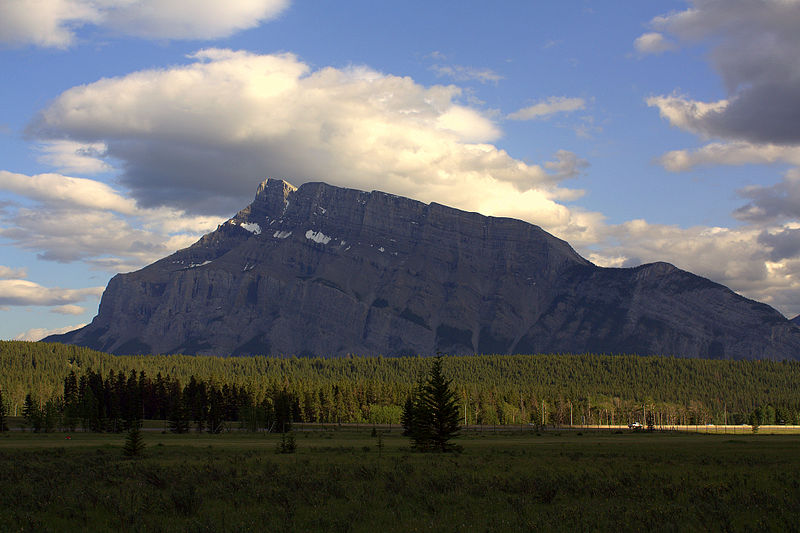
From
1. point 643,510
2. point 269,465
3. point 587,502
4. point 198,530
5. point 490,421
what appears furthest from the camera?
point 490,421

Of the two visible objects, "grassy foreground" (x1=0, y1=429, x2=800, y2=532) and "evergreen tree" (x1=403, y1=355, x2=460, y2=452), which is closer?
"grassy foreground" (x1=0, y1=429, x2=800, y2=532)

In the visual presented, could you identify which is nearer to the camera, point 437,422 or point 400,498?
point 400,498

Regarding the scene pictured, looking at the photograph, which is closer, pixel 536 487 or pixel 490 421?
pixel 536 487

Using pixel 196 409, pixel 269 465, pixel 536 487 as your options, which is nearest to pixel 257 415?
pixel 196 409

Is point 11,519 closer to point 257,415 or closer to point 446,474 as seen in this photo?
point 446,474

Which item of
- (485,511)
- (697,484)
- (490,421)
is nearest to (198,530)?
(485,511)

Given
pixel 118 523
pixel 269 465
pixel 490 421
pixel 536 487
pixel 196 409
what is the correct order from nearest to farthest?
pixel 118 523, pixel 536 487, pixel 269 465, pixel 196 409, pixel 490 421

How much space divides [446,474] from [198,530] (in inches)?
718

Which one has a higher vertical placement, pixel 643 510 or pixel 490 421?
pixel 643 510

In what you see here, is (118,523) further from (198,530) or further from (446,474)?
(446,474)

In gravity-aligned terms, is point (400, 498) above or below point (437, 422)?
above

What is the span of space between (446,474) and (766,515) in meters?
17.0

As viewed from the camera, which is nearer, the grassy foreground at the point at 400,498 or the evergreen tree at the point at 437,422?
the grassy foreground at the point at 400,498

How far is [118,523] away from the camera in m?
21.8
